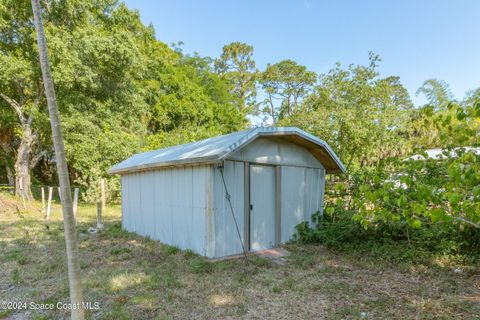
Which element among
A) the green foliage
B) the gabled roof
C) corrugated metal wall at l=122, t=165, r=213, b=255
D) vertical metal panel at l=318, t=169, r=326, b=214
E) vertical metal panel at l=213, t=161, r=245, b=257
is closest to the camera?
the gabled roof

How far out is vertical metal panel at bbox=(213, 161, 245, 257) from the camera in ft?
18.3

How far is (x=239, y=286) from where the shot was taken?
14.4 feet

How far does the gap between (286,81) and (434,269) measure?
1843 cm

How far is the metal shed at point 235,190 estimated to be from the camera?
5.59m

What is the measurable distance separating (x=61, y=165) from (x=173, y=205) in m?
4.24

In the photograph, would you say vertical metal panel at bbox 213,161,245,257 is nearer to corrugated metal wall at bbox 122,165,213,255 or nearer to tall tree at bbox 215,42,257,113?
corrugated metal wall at bbox 122,165,213,255

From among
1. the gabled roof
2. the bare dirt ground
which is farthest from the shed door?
the gabled roof

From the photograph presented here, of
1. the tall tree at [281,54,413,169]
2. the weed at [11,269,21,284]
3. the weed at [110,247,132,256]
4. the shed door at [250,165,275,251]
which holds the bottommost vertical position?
the weed at [110,247,132,256]

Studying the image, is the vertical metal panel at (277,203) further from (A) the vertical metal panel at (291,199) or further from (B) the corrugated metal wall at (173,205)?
(B) the corrugated metal wall at (173,205)

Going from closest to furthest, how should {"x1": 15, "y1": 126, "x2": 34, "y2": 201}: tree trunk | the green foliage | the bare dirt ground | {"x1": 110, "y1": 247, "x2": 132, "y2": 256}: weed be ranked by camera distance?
the bare dirt ground → {"x1": 110, "y1": 247, "x2": 132, "y2": 256}: weed → the green foliage → {"x1": 15, "y1": 126, "x2": 34, "y2": 201}: tree trunk

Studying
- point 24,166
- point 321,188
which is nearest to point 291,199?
point 321,188

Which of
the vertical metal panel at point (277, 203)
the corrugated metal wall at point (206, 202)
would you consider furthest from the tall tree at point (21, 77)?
the vertical metal panel at point (277, 203)

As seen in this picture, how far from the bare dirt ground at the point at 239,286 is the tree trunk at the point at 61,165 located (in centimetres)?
117

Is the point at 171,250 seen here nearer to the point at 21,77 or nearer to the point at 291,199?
the point at 291,199
